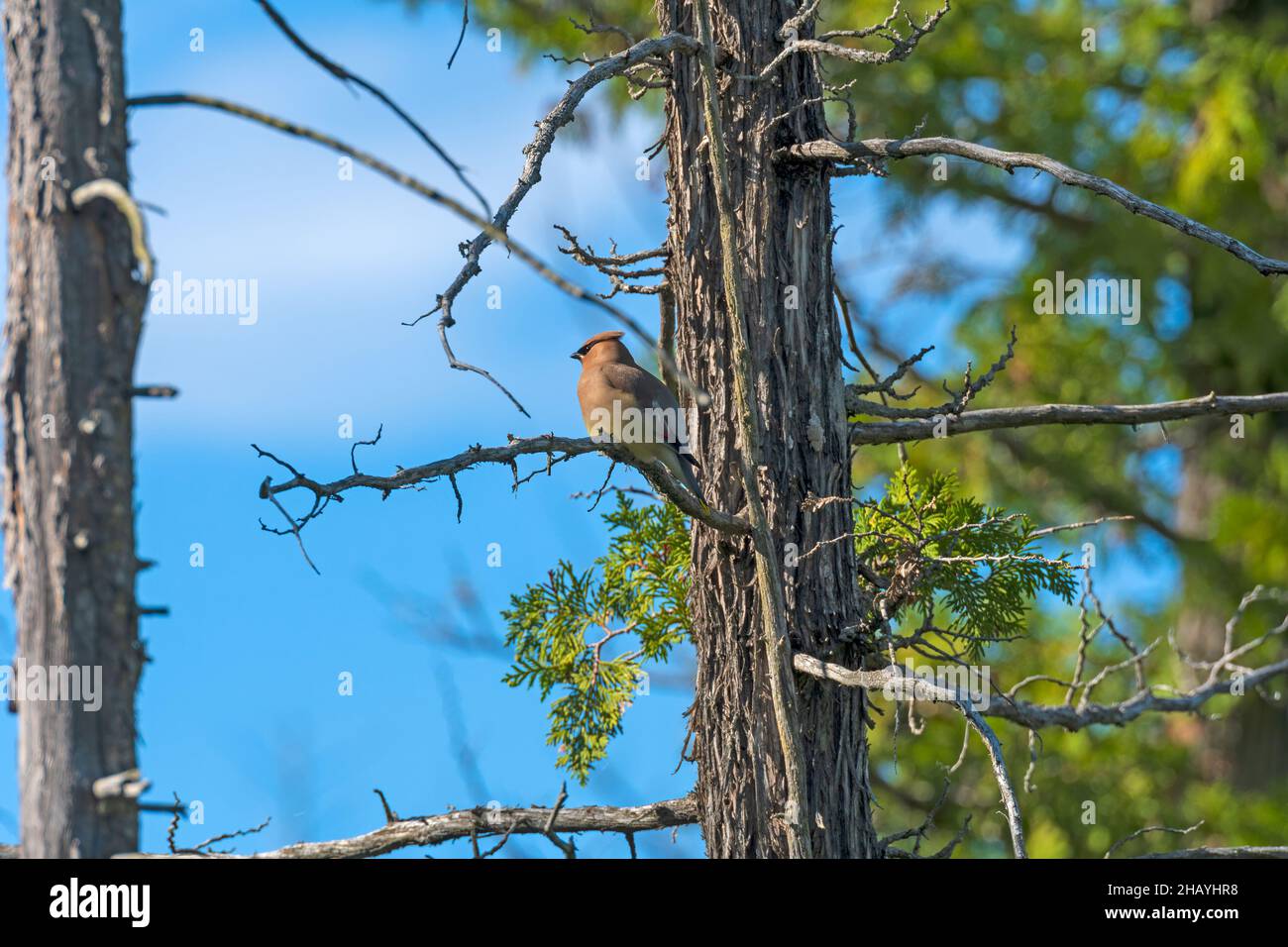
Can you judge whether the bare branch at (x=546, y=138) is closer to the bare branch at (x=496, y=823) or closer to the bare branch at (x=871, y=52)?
the bare branch at (x=871, y=52)

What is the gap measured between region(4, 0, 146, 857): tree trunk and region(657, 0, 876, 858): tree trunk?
2103 millimetres

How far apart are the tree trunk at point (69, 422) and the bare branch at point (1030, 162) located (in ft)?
7.59

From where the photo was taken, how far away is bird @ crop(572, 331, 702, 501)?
15.7 feet

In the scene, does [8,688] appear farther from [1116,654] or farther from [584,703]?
[1116,654]

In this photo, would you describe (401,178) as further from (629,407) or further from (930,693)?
(629,407)

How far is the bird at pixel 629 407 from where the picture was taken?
4.77m

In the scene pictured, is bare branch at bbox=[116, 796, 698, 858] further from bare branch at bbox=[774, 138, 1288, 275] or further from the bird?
bare branch at bbox=[774, 138, 1288, 275]

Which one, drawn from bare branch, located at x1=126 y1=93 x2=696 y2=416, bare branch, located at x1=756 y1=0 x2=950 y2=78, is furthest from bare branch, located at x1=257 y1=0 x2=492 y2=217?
bare branch, located at x1=756 y1=0 x2=950 y2=78

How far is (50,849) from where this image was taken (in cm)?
250

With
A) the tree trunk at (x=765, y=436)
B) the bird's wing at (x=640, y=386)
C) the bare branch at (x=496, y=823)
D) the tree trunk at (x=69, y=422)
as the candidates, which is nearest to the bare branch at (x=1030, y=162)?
the tree trunk at (x=765, y=436)

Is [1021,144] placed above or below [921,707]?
above

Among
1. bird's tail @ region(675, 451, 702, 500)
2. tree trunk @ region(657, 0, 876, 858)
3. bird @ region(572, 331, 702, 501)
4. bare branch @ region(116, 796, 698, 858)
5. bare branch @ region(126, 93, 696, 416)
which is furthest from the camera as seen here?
bird @ region(572, 331, 702, 501)
